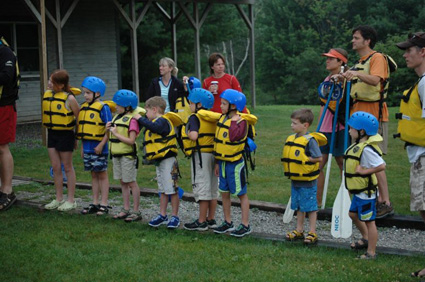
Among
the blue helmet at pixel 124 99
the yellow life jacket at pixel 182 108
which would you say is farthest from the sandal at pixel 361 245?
the yellow life jacket at pixel 182 108

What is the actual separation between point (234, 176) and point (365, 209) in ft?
4.73

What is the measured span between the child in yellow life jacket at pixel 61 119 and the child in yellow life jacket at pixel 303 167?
2764 mm

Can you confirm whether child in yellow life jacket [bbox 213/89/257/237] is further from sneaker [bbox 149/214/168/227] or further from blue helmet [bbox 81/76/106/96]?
blue helmet [bbox 81/76/106/96]

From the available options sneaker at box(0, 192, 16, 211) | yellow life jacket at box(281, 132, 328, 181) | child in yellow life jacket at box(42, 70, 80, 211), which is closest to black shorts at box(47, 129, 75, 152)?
child in yellow life jacket at box(42, 70, 80, 211)

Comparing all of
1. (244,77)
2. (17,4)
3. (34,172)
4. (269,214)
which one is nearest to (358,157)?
(269,214)

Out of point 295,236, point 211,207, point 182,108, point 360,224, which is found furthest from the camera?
point 182,108

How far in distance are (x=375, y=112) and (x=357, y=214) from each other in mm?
1629

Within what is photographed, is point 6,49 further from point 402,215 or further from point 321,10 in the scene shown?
point 321,10

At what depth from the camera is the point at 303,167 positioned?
20.1ft

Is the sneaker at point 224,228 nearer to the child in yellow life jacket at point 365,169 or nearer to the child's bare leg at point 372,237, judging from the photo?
the child in yellow life jacket at point 365,169

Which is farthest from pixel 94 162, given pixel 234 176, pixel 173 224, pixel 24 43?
pixel 24 43

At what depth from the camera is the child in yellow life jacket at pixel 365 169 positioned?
18.4 ft

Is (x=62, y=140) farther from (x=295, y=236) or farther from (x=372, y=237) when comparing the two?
(x=372, y=237)

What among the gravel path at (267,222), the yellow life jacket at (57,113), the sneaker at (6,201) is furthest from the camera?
the sneaker at (6,201)
